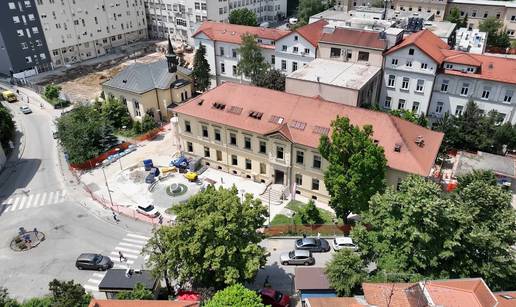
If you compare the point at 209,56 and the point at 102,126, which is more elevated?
the point at 209,56

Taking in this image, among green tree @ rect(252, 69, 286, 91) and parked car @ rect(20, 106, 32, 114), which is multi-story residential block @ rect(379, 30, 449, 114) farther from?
parked car @ rect(20, 106, 32, 114)

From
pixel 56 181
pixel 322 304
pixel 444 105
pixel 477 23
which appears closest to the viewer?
pixel 322 304

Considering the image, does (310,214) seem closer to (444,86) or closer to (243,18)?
(444,86)

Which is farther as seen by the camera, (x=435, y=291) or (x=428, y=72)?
(x=428, y=72)

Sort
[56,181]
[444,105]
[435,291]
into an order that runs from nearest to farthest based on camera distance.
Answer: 1. [435,291]
2. [56,181]
3. [444,105]

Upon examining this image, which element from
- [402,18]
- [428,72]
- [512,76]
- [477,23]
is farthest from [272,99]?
[477,23]

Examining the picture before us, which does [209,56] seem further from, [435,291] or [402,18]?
[435,291]

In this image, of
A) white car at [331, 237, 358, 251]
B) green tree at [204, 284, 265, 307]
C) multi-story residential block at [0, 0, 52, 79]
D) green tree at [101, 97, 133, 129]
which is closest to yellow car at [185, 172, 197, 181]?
green tree at [101, 97, 133, 129]
